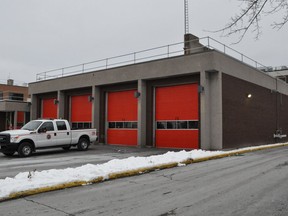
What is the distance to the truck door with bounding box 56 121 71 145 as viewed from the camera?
66.9ft

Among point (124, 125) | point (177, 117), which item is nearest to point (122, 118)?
point (124, 125)

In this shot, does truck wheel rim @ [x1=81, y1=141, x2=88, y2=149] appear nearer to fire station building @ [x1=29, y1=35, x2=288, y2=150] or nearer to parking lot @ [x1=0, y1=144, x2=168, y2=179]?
parking lot @ [x1=0, y1=144, x2=168, y2=179]

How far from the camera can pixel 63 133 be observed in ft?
67.9

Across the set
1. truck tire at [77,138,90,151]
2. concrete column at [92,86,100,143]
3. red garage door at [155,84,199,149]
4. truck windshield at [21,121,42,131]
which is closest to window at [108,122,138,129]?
concrete column at [92,86,100,143]

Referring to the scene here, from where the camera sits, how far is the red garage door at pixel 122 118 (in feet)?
84.2

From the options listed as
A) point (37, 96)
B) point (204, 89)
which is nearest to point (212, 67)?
point (204, 89)

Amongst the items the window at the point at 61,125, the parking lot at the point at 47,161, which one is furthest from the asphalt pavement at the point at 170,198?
the window at the point at 61,125

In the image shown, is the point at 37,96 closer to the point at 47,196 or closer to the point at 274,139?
the point at 274,139

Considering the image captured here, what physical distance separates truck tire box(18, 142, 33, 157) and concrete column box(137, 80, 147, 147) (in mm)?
8062

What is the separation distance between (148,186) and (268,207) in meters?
3.56

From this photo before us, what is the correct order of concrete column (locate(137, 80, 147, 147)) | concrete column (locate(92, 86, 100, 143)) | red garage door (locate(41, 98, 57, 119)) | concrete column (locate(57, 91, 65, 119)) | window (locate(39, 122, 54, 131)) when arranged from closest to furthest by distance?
window (locate(39, 122, 54, 131)) → concrete column (locate(137, 80, 147, 147)) → concrete column (locate(92, 86, 100, 143)) → concrete column (locate(57, 91, 65, 119)) → red garage door (locate(41, 98, 57, 119))

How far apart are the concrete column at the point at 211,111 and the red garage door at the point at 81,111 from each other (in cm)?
1129

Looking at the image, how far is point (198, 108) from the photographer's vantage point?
71.4 ft

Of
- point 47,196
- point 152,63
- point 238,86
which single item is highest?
point 152,63
